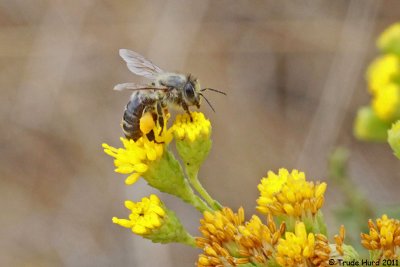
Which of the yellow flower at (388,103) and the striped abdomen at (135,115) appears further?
the yellow flower at (388,103)

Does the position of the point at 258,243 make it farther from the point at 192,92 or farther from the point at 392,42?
the point at 392,42

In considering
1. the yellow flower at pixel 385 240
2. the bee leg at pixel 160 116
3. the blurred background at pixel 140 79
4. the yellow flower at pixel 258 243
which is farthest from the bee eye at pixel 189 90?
the blurred background at pixel 140 79

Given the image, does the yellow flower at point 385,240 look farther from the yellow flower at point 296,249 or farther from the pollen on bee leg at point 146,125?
the pollen on bee leg at point 146,125

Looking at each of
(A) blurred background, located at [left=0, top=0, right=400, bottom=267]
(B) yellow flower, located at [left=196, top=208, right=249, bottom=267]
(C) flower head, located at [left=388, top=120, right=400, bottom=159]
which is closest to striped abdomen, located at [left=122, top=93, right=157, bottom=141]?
(B) yellow flower, located at [left=196, top=208, right=249, bottom=267]

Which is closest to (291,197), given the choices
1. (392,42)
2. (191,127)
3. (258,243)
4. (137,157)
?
(258,243)

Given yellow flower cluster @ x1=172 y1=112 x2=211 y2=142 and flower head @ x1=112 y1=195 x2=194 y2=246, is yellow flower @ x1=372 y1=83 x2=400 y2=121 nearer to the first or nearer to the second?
yellow flower cluster @ x1=172 y1=112 x2=211 y2=142

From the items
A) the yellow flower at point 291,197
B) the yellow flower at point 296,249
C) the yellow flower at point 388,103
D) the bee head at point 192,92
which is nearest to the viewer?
the yellow flower at point 296,249

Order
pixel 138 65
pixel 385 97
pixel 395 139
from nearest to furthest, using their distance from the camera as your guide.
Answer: pixel 395 139 → pixel 138 65 → pixel 385 97
